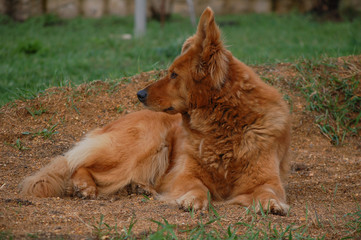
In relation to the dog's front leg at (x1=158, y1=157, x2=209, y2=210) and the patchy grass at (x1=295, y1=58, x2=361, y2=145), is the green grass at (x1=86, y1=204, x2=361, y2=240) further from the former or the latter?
the patchy grass at (x1=295, y1=58, x2=361, y2=145)

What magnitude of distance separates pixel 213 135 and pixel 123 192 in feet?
3.88

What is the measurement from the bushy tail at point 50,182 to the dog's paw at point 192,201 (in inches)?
48.3

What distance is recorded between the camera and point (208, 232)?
119 inches

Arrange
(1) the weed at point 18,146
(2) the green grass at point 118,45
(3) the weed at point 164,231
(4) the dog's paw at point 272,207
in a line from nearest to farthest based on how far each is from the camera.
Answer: (3) the weed at point 164,231 → (4) the dog's paw at point 272,207 → (1) the weed at point 18,146 → (2) the green grass at point 118,45

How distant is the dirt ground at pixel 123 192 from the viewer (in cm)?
313

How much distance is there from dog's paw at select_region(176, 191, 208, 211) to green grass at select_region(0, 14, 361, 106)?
2.31m

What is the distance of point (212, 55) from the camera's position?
12.7ft

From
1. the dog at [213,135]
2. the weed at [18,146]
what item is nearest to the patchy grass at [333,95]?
the dog at [213,135]

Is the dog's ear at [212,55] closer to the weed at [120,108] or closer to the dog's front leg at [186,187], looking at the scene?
the dog's front leg at [186,187]

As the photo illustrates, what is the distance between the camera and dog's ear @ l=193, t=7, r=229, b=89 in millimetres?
3812

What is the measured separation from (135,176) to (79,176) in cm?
57

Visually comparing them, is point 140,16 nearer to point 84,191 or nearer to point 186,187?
point 84,191

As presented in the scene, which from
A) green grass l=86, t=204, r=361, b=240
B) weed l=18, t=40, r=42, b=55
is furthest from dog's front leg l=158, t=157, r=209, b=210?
weed l=18, t=40, r=42, b=55

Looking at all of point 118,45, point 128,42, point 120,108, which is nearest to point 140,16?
point 128,42
